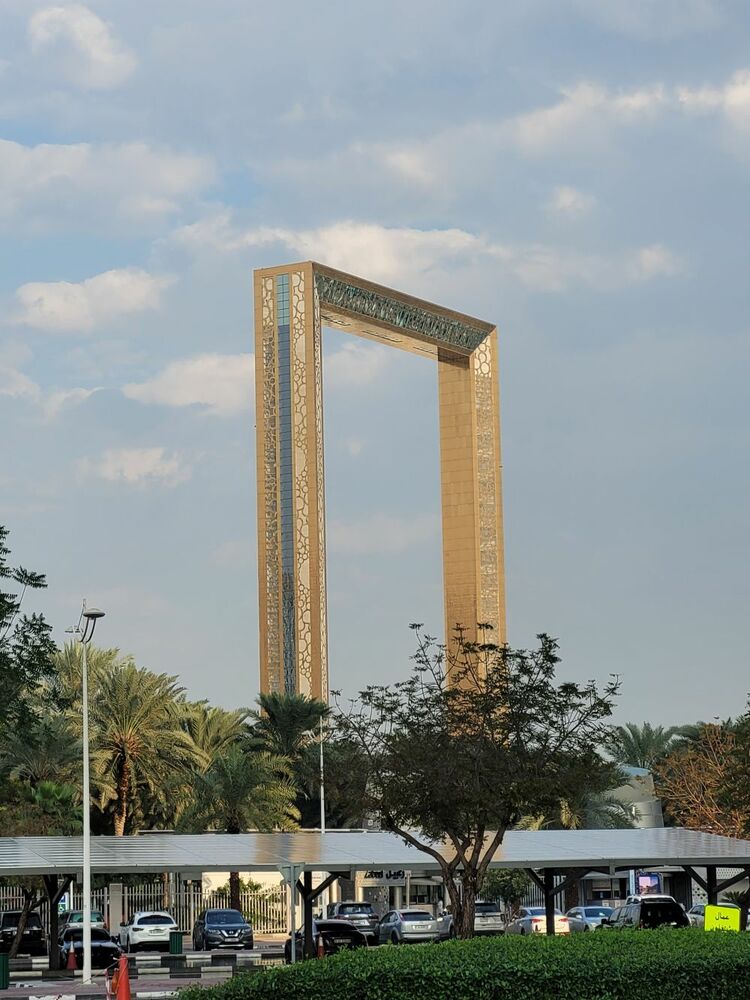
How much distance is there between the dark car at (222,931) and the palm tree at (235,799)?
8.27 metres

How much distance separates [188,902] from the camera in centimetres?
6844

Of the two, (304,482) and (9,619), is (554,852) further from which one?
(304,482)

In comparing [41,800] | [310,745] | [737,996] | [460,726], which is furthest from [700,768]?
[737,996]

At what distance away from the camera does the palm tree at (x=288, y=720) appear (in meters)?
71.6

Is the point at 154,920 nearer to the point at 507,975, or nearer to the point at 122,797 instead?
the point at 122,797

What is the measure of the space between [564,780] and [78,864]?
1119 centimetres

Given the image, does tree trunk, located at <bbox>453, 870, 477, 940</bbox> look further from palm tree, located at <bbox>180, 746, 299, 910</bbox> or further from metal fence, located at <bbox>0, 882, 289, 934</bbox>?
metal fence, located at <bbox>0, 882, 289, 934</bbox>

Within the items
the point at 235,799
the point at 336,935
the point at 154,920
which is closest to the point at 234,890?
the point at 235,799

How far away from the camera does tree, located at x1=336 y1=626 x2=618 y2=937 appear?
35.2 meters

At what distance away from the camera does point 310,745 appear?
71312 millimetres

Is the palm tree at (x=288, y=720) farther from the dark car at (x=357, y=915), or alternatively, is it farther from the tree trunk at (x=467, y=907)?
the tree trunk at (x=467, y=907)

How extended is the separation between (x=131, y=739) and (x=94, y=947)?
1929cm

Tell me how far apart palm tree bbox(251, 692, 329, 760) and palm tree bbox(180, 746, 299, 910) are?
6993 millimetres

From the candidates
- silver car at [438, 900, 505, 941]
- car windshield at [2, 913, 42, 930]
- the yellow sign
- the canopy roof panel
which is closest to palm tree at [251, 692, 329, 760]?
car windshield at [2, 913, 42, 930]
